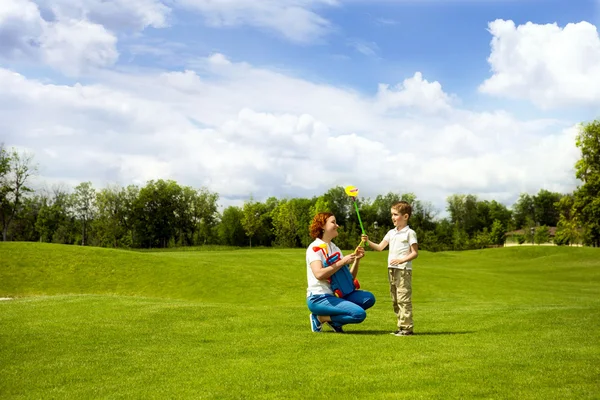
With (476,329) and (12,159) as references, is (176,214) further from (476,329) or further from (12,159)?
(476,329)

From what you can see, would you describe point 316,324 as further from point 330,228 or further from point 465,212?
point 465,212

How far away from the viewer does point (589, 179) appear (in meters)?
63.1

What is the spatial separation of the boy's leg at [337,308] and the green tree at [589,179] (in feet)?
Answer: 195

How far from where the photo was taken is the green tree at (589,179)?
6269 cm

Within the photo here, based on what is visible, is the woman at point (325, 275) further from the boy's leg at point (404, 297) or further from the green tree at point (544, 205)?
the green tree at point (544, 205)

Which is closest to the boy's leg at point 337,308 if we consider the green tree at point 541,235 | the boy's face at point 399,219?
the boy's face at point 399,219

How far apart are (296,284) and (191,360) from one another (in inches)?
890

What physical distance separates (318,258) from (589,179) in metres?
61.5

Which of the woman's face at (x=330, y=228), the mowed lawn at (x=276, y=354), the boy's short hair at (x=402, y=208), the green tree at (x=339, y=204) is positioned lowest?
the mowed lawn at (x=276, y=354)

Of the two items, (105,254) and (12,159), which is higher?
(12,159)

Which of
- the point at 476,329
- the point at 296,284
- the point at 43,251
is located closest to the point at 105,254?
the point at 43,251

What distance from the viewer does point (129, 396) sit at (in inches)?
290

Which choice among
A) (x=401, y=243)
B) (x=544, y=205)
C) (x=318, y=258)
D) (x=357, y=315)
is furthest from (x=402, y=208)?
(x=544, y=205)

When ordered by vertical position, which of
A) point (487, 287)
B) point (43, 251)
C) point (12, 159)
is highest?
point (12, 159)
